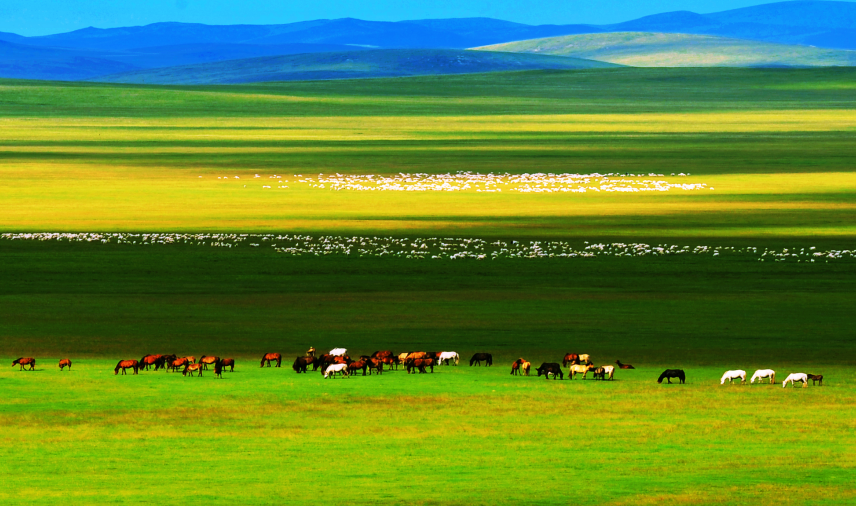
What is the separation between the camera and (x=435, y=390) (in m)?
20.1

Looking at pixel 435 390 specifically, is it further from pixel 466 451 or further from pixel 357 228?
pixel 357 228

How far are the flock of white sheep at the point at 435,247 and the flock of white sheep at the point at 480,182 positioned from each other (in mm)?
16397

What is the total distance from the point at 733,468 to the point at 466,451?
3014 mm

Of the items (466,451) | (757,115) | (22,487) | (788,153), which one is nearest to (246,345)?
(466,451)

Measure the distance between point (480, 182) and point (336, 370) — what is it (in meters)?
38.6

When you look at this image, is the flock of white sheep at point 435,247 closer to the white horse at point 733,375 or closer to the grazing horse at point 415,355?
the grazing horse at point 415,355

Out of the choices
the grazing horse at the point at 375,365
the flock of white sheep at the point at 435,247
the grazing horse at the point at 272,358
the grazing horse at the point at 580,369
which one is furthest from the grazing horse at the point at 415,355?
the flock of white sheep at the point at 435,247

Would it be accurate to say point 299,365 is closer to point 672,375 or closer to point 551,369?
point 551,369

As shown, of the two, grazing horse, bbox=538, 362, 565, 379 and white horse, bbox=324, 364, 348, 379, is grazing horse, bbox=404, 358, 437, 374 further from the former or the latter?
grazing horse, bbox=538, 362, 565, 379

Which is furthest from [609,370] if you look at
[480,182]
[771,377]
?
[480,182]

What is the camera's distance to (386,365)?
891 inches

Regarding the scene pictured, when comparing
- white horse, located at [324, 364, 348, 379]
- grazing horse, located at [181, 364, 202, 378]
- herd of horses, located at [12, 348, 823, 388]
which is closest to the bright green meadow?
herd of horses, located at [12, 348, 823, 388]

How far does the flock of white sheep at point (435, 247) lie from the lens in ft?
121

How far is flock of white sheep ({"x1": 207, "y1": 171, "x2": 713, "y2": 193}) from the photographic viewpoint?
57000 mm
